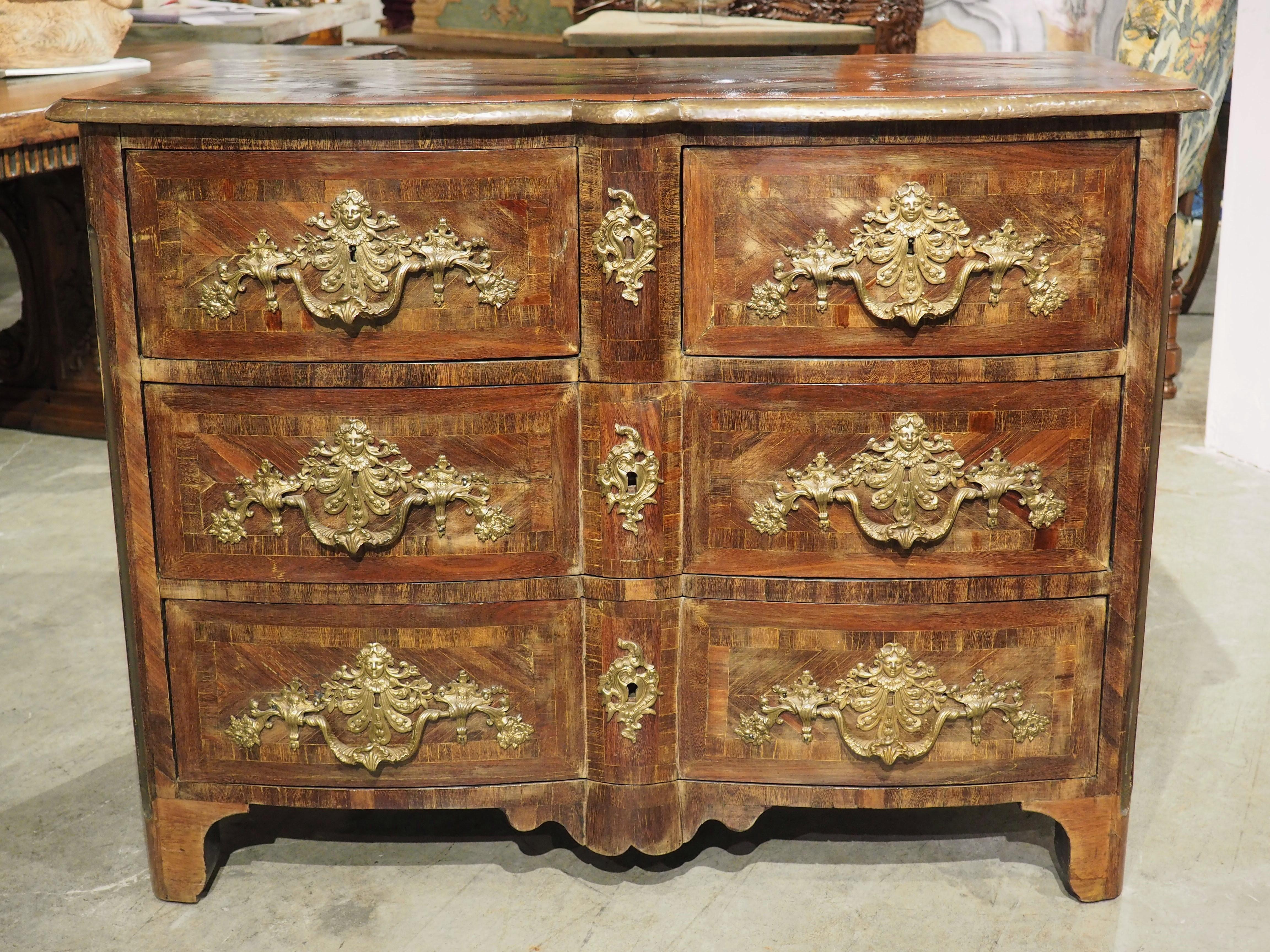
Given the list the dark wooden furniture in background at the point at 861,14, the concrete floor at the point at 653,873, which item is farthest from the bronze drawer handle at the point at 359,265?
the dark wooden furniture in background at the point at 861,14

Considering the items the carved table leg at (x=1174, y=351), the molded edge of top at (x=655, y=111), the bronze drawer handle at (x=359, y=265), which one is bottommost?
the carved table leg at (x=1174, y=351)

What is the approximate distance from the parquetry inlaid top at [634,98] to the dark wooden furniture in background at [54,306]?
5.35ft


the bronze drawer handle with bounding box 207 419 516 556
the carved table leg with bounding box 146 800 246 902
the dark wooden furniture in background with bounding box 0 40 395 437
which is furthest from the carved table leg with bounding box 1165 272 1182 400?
the carved table leg with bounding box 146 800 246 902

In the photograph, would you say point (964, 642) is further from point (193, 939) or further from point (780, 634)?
point (193, 939)

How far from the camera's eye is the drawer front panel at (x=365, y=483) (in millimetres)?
1588

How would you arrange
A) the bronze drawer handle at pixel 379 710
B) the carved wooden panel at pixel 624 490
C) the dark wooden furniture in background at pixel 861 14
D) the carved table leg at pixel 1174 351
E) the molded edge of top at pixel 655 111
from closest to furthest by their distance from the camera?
the molded edge of top at pixel 655 111, the carved wooden panel at pixel 624 490, the bronze drawer handle at pixel 379 710, the carved table leg at pixel 1174 351, the dark wooden furniture in background at pixel 861 14

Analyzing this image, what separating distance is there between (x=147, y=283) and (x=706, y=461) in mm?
656

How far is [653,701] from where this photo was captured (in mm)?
1676

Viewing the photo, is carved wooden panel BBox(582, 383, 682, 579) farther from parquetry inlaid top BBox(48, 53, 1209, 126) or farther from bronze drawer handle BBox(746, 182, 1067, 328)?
parquetry inlaid top BBox(48, 53, 1209, 126)

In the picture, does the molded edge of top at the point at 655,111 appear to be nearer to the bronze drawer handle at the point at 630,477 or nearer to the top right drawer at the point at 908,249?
the top right drawer at the point at 908,249

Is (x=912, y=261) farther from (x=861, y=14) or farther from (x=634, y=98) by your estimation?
(x=861, y=14)

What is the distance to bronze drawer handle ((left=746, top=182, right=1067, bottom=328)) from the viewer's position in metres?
1.51

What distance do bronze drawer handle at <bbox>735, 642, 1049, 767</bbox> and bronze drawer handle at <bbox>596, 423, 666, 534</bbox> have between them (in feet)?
0.93

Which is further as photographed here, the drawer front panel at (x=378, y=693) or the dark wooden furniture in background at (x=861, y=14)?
the dark wooden furniture in background at (x=861, y=14)
